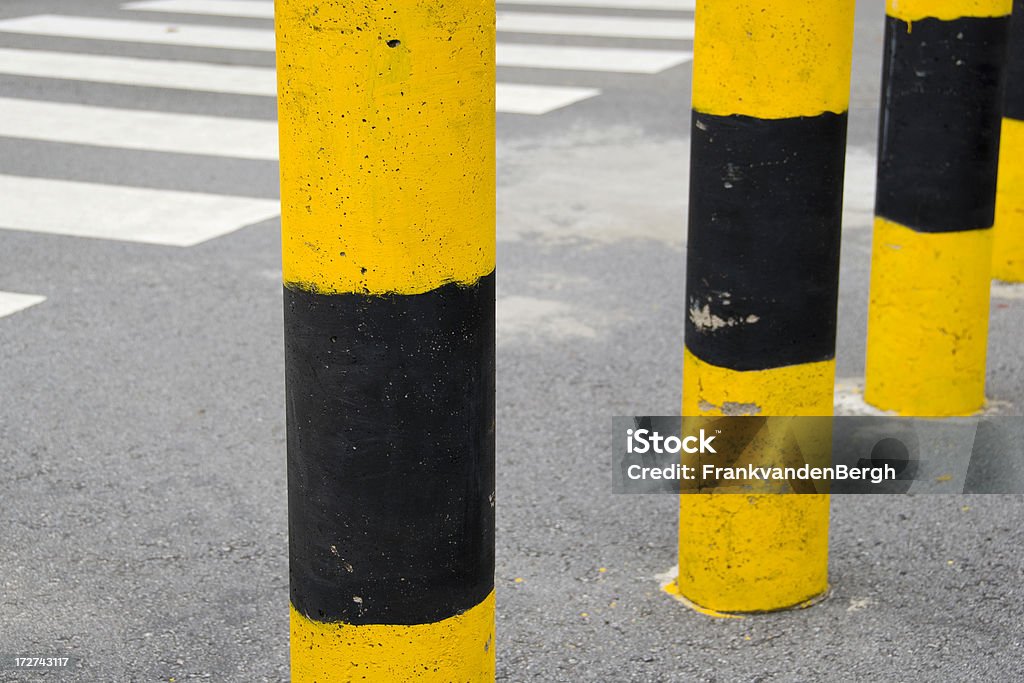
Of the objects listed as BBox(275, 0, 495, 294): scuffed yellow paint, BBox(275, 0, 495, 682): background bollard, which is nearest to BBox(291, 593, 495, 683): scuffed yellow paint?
BBox(275, 0, 495, 682): background bollard

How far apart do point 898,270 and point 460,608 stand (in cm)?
284

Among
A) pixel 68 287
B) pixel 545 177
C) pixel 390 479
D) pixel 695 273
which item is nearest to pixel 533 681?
pixel 695 273

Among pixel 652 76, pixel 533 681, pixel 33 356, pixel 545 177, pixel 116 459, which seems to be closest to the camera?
pixel 533 681

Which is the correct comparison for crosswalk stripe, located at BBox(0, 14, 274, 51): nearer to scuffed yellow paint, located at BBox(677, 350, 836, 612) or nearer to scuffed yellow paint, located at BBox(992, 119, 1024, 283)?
scuffed yellow paint, located at BBox(992, 119, 1024, 283)

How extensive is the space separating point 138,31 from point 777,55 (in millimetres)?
10142

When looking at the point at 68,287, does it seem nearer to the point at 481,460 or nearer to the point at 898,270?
the point at 898,270

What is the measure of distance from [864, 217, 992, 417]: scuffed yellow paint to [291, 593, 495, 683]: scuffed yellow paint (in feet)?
9.08

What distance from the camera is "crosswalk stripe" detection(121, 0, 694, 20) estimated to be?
1348cm

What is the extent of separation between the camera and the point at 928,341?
15.5 feet

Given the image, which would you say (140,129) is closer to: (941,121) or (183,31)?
(183,31)

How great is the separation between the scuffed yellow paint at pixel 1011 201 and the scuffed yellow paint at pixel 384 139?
4.44m

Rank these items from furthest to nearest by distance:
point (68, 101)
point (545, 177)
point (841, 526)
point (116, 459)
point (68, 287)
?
point (68, 101) → point (545, 177) → point (68, 287) → point (116, 459) → point (841, 526)

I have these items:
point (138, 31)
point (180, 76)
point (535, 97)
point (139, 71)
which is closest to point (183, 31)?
point (138, 31)

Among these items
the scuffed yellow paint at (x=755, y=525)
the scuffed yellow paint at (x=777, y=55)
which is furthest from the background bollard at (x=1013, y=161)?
the scuffed yellow paint at (x=777, y=55)
